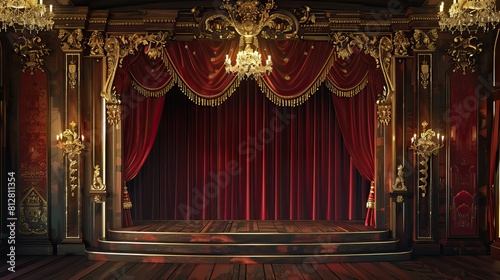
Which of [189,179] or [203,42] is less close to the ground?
[203,42]

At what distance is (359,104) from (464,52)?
1604 millimetres

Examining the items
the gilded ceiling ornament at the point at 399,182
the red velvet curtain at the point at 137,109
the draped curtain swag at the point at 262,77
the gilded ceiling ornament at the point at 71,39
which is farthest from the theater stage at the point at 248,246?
the gilded ceiling ornament at the point at 71,39

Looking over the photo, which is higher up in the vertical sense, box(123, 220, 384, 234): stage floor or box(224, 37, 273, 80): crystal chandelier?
box(224, 37, 273, 80): crystal chandelier

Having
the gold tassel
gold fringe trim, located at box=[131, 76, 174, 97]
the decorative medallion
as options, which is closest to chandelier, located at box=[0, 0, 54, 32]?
gold fringe trim, located at box=[131, 76, 174, 97]

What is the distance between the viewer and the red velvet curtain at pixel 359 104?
796 centimetres

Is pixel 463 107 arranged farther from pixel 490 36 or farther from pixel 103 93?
pixel 103 93

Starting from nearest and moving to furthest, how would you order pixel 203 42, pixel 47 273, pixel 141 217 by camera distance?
pixel 47 273
pixel 203 42
pixel 141 217

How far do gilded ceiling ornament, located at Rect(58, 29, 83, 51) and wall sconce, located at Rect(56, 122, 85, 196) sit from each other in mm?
1032

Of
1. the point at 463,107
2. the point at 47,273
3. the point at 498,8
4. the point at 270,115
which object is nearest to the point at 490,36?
the point at 498,8

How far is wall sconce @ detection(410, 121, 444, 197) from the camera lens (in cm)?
771

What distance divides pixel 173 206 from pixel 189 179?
50cm

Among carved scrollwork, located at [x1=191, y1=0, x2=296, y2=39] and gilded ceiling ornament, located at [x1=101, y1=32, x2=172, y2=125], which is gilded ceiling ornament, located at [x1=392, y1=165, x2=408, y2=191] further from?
gilded ceiling ornament, located at [x1=101, y1=32, x2=172, y2=125]

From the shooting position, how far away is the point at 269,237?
7484 mm

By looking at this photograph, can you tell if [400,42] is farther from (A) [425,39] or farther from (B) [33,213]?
(B) [33,213]
